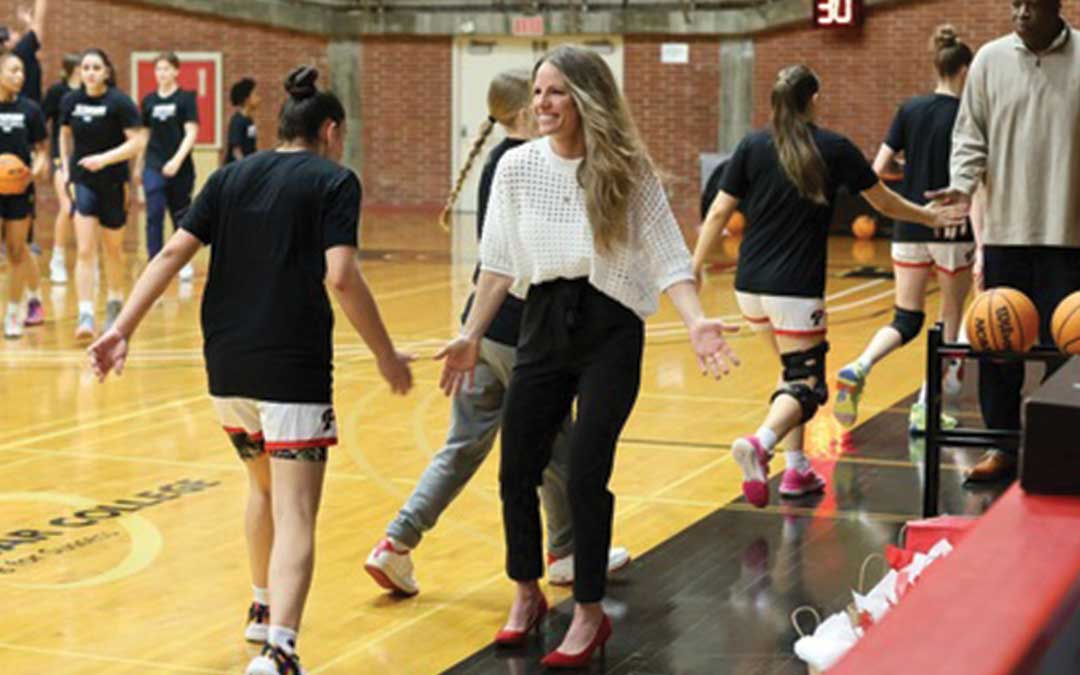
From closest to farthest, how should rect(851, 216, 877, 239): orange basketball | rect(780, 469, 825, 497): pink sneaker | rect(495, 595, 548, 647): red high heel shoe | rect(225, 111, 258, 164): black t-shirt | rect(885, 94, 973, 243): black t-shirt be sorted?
rect(495, 595, 548, 647): red high heel shoe
rect(780, 469, 825, 497): pink sneaker
rect(885, 94, 973, 243): black t-shirt
rect(225, 111, 258, 164): black t-shirt
rect(851, 216, 877, 239): orange basketball

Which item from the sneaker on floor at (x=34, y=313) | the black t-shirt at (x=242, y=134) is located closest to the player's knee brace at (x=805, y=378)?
the sneaker on floor at (x=34, y=313)

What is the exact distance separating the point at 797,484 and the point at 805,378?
0.56m

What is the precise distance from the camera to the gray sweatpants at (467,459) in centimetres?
586

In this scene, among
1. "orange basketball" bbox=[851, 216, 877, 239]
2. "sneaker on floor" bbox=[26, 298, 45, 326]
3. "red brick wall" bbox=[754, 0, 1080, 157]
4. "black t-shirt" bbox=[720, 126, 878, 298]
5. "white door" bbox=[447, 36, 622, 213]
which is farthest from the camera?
"white door" bbox=[447, 36, 622, 213]

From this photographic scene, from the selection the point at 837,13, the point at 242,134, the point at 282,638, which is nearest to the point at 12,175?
the point at 242,134

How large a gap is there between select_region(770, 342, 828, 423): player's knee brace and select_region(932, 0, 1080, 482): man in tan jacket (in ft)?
2.45

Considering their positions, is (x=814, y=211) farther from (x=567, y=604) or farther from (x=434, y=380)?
(x=434, y=380)

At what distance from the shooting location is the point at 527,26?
1040 inches

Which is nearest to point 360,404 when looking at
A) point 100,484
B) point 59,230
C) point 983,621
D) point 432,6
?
point 100,484

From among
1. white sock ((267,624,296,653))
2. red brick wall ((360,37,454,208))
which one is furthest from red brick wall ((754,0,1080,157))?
white sock ((267,624,296,653))

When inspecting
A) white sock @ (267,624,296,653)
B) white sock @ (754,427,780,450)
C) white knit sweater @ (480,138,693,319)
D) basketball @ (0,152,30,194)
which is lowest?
white sock @ (267,624,296,653)

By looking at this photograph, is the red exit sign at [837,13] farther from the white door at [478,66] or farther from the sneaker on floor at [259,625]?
the sneaker on floor at [259,625]

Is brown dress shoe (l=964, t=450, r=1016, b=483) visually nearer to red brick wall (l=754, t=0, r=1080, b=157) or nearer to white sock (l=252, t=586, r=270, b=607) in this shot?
white sock (l=252, t=586, r=270, b=607)

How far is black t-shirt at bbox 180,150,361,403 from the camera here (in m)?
4.80
